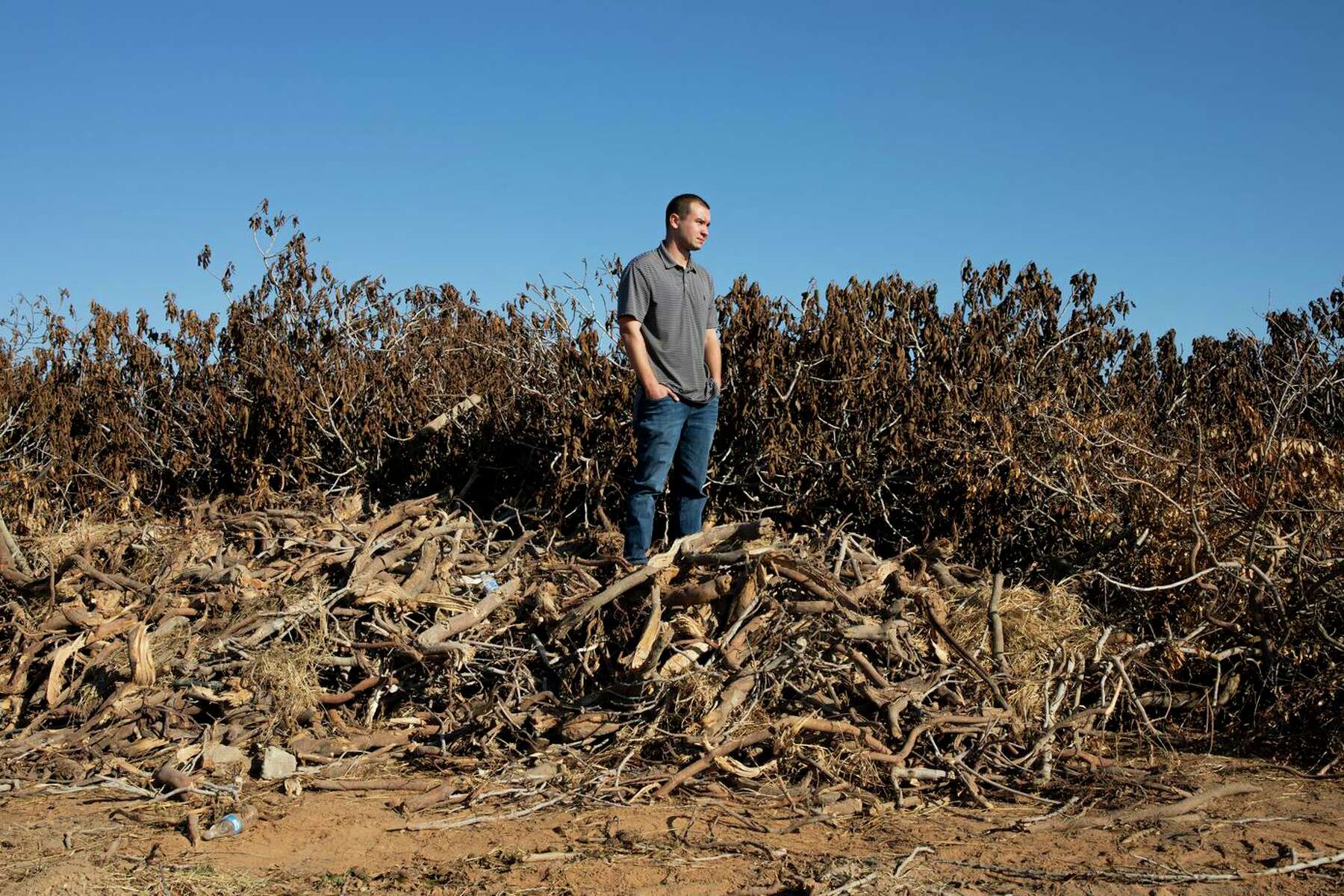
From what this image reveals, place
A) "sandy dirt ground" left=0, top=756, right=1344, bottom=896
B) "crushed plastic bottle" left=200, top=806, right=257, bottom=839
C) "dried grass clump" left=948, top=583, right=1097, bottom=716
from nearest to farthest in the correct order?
"sandy dirt ground" left=0, top=756, right=1344, bottom=896 → "crushed plastic bottle" left=200, top=806, right=257, bottom=839 → "dried grass clump" left=948, top=583, right=1097, bottom=716

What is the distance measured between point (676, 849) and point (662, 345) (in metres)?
2.58

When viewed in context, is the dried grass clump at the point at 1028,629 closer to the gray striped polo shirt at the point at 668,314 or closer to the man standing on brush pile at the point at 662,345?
the man standing on brush pile at the point at 662,345

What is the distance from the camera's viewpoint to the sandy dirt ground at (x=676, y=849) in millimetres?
3531

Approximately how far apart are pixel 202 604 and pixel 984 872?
3950mm

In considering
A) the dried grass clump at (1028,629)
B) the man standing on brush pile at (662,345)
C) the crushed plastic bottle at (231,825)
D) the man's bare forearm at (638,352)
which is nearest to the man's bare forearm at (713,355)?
the man standing on brush pile at (662,345)

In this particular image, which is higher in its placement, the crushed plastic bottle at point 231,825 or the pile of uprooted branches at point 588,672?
the pile of uprooted branches at point 588,672

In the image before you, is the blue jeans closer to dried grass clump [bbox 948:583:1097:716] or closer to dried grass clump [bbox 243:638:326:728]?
dried grass clump [bbox 948:583:1097:716]

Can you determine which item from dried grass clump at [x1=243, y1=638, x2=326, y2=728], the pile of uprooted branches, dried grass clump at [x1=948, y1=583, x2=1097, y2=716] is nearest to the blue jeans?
the pile of uprooted branches

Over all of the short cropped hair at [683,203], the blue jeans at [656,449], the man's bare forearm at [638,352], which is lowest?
the blue jeans at [656,449]

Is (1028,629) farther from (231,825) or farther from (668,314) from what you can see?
(231,825)

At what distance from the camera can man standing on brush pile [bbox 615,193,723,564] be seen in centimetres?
553

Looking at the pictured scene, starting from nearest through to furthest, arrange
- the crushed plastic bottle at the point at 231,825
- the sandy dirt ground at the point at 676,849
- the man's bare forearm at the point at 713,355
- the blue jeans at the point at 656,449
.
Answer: the sandy dirt ground at the point at 676,849 → the crushed plastic bottle at the point at 231,825 → the blue jeans at the point at 656,449 → the man's bare forearm at the point at 713,355

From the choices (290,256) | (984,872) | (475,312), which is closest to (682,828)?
(984,872)

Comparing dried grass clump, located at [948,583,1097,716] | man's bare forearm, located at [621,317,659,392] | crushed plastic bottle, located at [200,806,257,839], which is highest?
man's bare forearm, located at [621,317,659,392]
